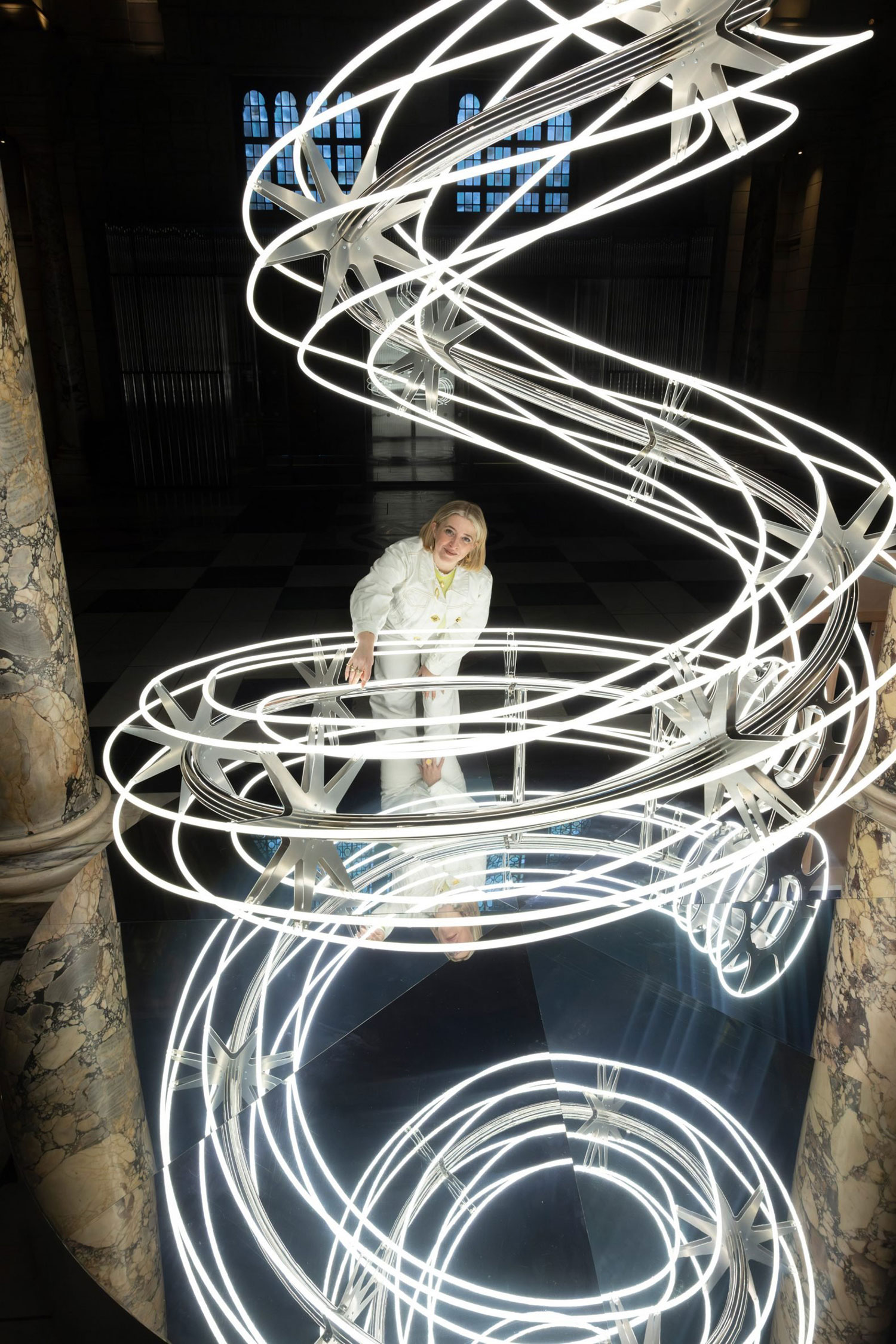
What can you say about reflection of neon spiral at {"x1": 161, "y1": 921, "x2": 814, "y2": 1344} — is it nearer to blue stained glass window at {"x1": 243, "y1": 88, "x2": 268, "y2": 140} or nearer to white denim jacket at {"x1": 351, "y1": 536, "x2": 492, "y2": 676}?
white denim jacket at {"x1": 351, "y1": 536, "x2": 492, "y2": 676}

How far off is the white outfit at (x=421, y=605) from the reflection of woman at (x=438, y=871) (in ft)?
0.47

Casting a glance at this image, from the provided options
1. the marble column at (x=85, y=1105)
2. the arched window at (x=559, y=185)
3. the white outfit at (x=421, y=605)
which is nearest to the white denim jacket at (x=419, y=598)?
the white outfit at (x=421, y=605)

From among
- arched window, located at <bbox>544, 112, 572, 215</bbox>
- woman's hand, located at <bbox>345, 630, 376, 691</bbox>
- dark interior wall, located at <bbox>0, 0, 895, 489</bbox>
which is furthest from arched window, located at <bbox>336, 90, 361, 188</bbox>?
woman's hand, located at <bbox>345, 630, 376, 691</bbox>

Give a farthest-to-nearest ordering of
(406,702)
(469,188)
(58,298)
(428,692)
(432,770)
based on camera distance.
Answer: (469,188)
(58,298)
(406,702)
(428,692)
(432,770)

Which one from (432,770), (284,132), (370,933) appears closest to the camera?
(370,933)

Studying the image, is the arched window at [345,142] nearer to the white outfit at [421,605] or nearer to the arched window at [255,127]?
the arched window at [255,127]

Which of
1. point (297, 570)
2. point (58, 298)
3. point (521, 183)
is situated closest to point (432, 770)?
point (297, 570)

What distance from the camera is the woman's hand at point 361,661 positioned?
1.74 metres

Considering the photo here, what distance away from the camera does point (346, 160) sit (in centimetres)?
872

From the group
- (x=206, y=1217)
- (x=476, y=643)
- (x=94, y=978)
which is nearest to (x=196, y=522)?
(x=476, y=643)

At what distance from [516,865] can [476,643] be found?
1.61 feet

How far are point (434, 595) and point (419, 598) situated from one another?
0.12 ft

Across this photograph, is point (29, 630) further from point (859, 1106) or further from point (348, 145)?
point (348, 145)

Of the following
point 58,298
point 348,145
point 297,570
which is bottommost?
point 297,570
